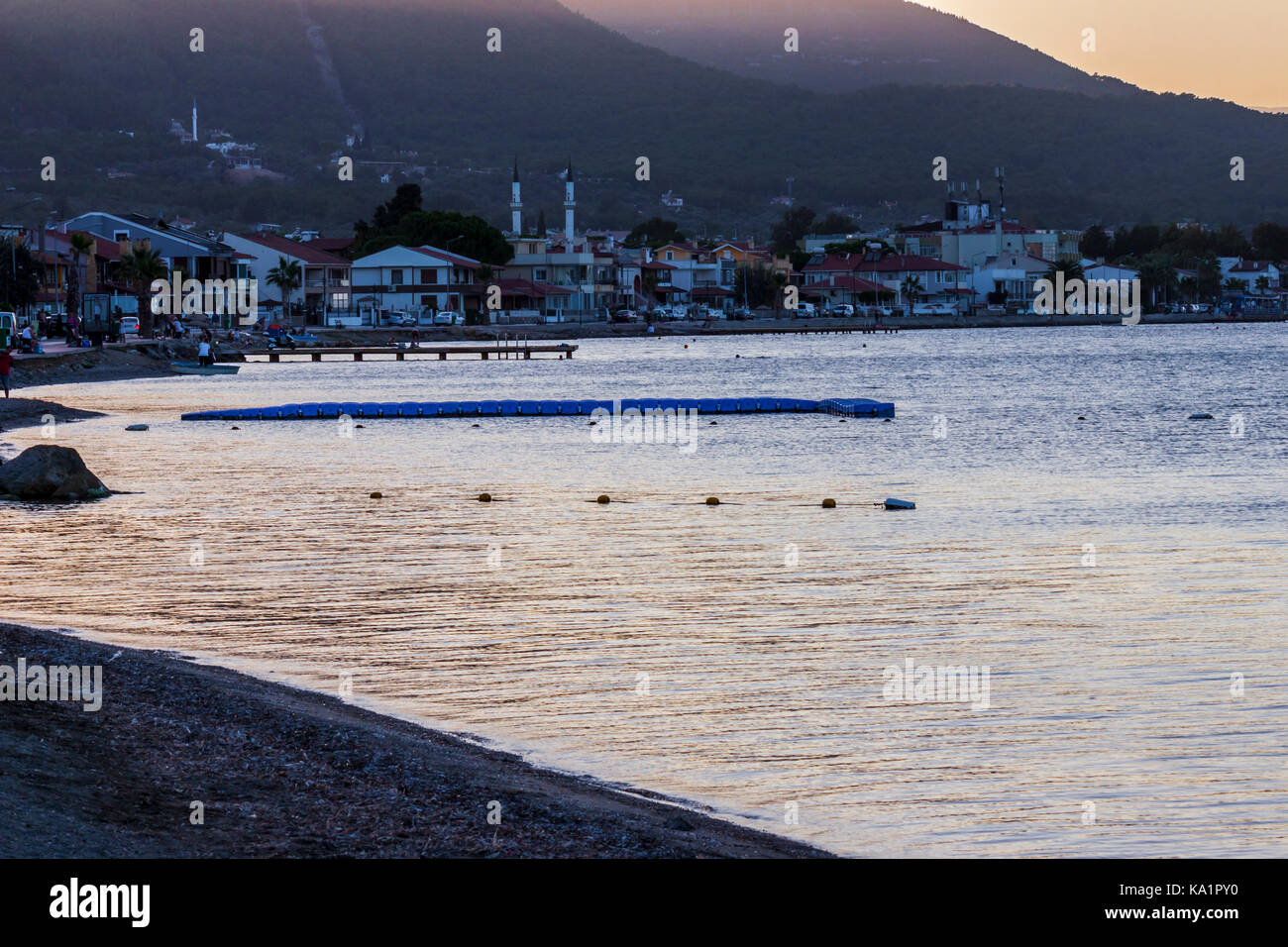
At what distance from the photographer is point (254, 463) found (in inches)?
1565

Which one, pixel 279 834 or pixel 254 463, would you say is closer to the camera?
pixel 279 834

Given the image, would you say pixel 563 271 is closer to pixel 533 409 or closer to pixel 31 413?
pixel 533 409

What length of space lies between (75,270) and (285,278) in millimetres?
34210

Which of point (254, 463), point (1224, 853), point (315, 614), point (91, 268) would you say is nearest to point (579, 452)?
point (254, 463)

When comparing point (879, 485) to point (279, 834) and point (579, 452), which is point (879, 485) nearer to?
point (579, 452)

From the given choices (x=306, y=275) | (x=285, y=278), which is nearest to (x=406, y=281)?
(x=306, y=275)

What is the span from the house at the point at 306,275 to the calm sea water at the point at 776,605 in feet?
321

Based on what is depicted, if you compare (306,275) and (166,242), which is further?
(306,275)

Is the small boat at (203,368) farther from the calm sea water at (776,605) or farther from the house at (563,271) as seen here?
the house at (563,271)

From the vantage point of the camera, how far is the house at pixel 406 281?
482 feet

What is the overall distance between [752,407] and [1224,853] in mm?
48500

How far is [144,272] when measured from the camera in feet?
364

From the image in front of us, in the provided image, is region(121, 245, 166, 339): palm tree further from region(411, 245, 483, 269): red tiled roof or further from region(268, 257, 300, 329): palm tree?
region(411, 245, 483, 269): red tiled roof

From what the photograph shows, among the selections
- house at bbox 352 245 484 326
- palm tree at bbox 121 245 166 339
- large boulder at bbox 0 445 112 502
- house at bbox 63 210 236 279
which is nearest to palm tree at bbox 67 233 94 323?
palm tree at bbox 121 245 166 339
